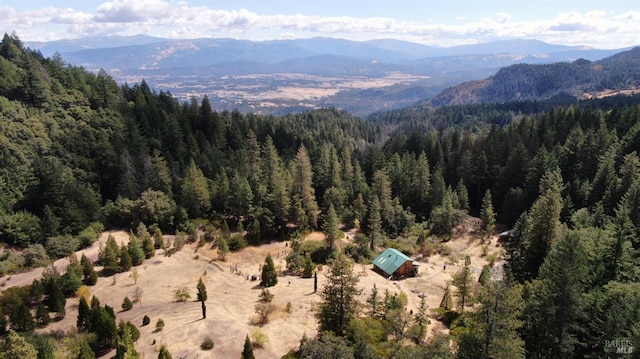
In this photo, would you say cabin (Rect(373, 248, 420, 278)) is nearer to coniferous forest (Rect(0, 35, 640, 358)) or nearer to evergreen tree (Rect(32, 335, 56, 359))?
coniferous forest (Rect(0, 35, 640, 358))

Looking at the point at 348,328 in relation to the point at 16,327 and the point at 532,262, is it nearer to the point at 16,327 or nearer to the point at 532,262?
the point at 532,262

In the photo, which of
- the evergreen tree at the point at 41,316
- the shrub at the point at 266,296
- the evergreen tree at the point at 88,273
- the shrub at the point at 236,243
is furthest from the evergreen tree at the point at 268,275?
the evergreen tree at the point at 41,316

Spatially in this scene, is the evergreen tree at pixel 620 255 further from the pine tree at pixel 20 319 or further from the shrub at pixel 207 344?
the pine tree at pixel 20 319

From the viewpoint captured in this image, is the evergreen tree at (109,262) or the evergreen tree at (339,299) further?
the evergreen tree at (109,262)

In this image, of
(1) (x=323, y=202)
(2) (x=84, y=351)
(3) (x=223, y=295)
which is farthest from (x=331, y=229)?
(2) (x=84, y=351)

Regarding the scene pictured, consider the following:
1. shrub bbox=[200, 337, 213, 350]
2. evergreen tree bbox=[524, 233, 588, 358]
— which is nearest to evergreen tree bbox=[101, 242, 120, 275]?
shrub bbox=[200, 337, 213, 350]

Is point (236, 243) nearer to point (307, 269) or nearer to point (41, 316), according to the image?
point (307, 269)
